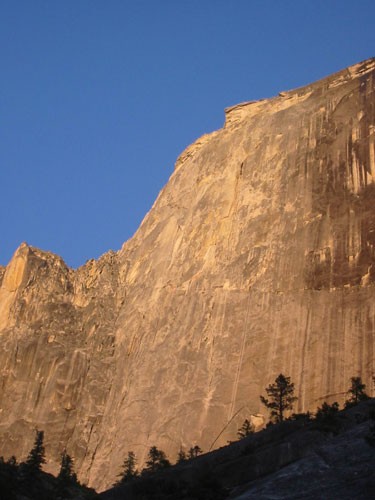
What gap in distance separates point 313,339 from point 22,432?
83.1 feet

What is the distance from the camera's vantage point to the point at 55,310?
75562 mm

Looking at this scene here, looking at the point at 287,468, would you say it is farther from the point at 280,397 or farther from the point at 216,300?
the point at 216,300

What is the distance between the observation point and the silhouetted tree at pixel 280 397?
5038 cm

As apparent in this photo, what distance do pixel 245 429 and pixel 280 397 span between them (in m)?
2.87

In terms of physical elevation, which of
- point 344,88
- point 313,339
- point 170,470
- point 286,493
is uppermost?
point 344,88

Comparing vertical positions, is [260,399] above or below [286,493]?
above

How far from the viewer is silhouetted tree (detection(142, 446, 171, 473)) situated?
158 feet

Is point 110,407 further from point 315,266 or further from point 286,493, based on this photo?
point 286,493

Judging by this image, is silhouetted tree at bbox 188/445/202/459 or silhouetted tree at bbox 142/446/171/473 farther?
silhouetted tree at bbox 188/445/202/459

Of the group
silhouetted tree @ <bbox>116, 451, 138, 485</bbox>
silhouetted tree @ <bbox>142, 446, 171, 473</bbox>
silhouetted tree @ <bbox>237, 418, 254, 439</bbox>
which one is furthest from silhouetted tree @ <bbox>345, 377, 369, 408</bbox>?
silhouetted tree @ <bbox>116, 451, 138, 485</bbox>

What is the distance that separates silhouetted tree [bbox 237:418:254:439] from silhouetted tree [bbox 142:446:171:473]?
169 inches

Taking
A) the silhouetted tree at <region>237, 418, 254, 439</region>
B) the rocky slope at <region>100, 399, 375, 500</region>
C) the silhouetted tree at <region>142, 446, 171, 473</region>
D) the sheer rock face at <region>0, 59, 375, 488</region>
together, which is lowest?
the rocky slope at <region>100, 399, 375, 500</region>

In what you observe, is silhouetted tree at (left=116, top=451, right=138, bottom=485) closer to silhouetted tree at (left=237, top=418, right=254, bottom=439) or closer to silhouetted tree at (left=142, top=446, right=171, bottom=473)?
silhouetted tree at (left=142, top=446, right=171, bottom=473)

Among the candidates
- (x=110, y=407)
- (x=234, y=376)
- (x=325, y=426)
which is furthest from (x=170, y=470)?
(x=110, y=407)
